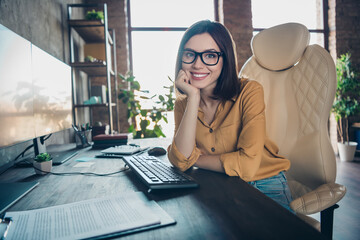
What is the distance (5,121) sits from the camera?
0.78 metres

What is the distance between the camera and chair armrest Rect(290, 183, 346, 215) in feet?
2.78

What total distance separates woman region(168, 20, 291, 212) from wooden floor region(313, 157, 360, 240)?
3.98ft

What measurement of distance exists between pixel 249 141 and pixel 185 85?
38 centimetres

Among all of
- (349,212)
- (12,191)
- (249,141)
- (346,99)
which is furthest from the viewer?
(346,99)

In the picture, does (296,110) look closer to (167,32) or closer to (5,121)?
(5,121)

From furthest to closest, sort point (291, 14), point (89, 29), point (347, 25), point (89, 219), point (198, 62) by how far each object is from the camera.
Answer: point (291, 14) < point (347, 25) < point (89, 29) < point (198, 62) < point (89, 219)

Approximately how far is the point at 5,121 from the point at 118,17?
3645 millimetres

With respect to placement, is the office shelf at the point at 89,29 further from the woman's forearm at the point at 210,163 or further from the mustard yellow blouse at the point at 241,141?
the woman's forearm at the point at 210,163

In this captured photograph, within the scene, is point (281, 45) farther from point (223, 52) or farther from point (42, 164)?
point (42, 164)

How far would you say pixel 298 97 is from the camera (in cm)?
116

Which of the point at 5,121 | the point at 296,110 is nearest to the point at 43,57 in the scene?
the point at 5,121

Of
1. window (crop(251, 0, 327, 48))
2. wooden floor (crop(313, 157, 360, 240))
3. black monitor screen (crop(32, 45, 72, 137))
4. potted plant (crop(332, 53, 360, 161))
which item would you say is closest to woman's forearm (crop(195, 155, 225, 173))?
black monitor screen (crop(32, 45, 72, 137))

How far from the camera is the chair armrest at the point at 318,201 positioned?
848 millimetres

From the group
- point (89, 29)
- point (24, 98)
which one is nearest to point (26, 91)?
point (24, 98)
